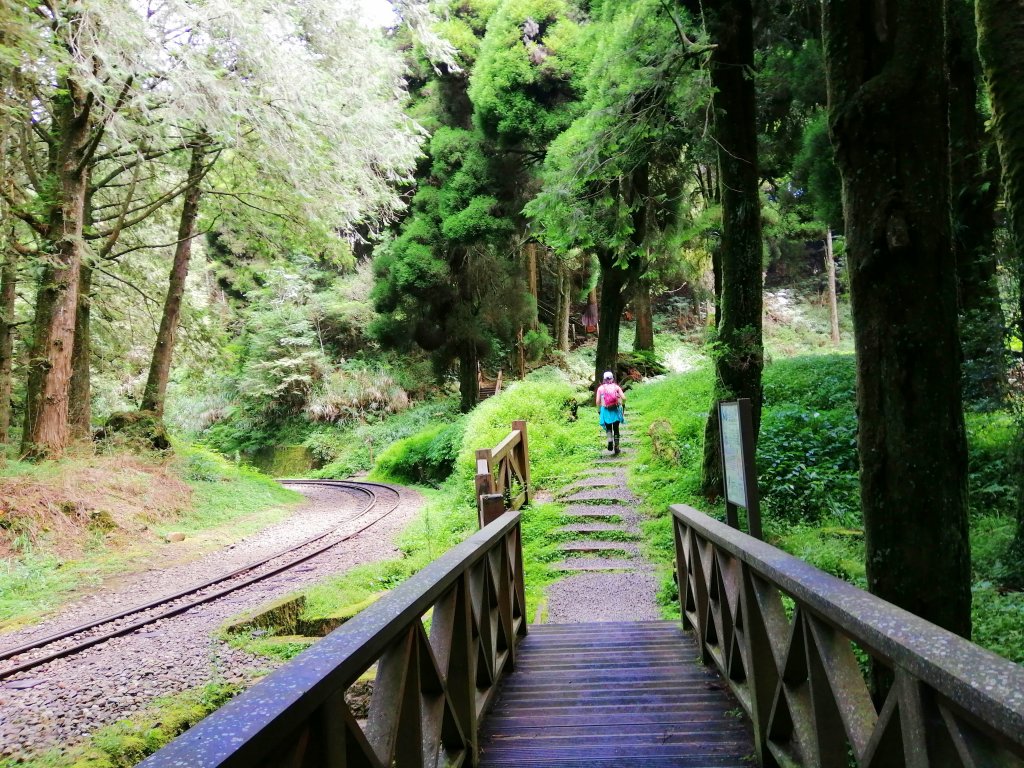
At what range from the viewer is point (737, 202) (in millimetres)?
7488

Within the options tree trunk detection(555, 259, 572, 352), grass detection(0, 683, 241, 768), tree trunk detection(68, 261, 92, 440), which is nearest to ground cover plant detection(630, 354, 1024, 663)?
grass detection(0, 683, 241, 768)

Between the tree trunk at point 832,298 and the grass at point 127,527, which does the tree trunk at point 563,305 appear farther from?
the grass at point 127,527

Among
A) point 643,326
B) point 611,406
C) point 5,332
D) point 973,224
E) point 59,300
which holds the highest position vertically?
point 643,326

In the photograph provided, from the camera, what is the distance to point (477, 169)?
17469 millimetres

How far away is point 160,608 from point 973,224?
39.5ft

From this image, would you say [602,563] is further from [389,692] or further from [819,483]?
[389,692]

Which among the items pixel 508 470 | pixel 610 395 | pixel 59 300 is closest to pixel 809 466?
pixel 610 395

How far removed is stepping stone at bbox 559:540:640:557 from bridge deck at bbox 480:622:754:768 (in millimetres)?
3125

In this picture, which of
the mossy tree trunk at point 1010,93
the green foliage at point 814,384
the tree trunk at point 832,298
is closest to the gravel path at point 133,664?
the mossy tree trunk at point 1010,93

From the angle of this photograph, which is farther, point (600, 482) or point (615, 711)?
point (600, 482)

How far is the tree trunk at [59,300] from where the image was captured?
31.9 ft

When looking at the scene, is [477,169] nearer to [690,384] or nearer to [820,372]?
[690,384]

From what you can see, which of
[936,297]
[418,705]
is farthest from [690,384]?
[418,705]

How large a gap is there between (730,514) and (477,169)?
50.3 ft
